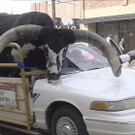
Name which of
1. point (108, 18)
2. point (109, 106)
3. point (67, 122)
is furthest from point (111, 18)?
point (109, 106)

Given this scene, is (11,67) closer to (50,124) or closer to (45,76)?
(45,76)

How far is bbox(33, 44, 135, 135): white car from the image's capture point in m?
3.93

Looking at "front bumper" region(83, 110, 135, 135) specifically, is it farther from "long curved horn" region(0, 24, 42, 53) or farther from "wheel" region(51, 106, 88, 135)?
"long curved horn" region(0, 24, 42, 53)

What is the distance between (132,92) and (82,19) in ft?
71.4

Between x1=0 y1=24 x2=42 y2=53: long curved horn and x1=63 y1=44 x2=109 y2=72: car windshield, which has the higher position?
x1=0 y1=24 x2=42 y2=53: long curved horn

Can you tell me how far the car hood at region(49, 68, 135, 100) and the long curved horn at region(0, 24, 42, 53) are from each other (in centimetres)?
89

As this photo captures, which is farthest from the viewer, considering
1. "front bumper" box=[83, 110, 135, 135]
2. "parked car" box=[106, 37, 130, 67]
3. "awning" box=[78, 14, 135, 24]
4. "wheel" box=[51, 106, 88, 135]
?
"awning" box=[78, 14, 135, 24]

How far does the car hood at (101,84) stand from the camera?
13.5ft

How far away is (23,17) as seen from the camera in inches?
235

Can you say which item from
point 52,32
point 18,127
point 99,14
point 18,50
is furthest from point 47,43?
point 99,14

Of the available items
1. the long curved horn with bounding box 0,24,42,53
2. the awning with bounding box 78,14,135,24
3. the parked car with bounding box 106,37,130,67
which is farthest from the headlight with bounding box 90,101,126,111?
the awning with bounding box 78,14,135,24

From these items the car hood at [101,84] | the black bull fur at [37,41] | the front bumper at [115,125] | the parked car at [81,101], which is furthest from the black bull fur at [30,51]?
the front bumper at [115,125]

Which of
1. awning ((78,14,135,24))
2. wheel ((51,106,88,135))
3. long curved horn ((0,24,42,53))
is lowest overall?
wheel ((51,106,88,135))

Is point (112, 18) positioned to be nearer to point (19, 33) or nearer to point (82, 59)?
point (82, 59)
